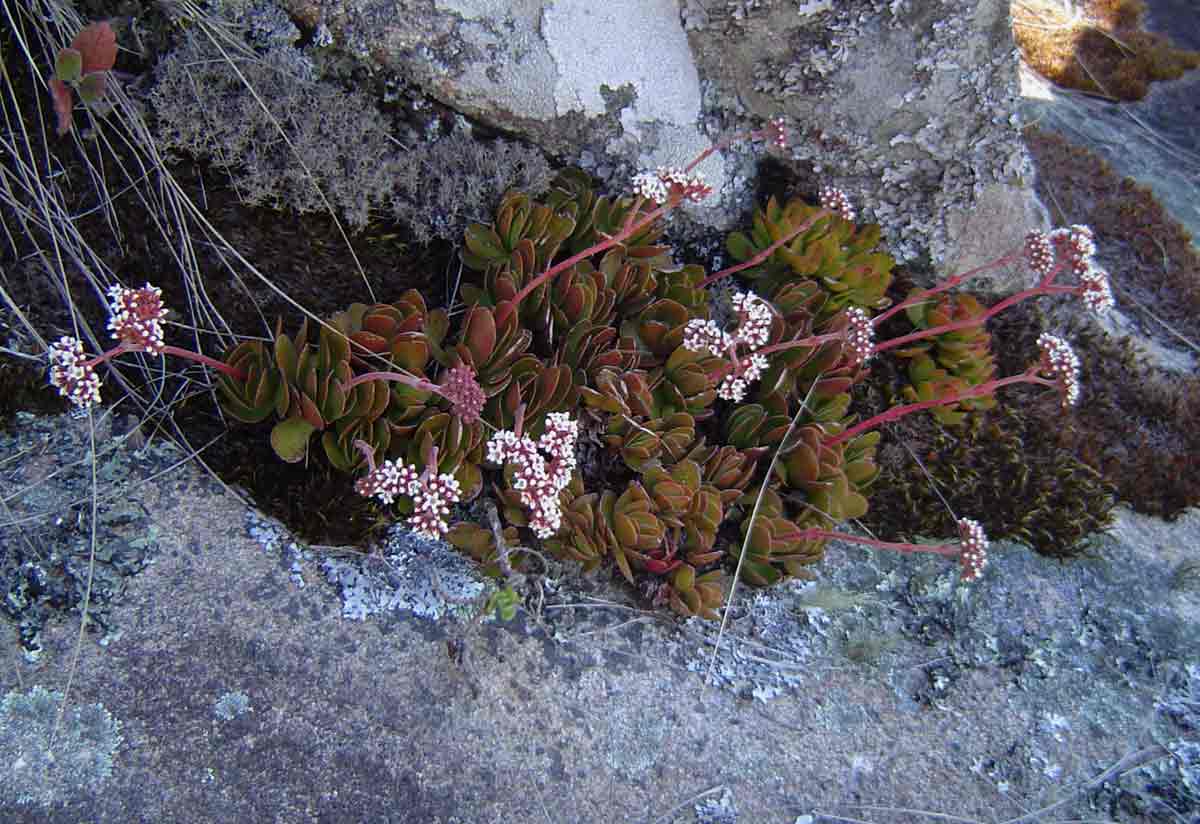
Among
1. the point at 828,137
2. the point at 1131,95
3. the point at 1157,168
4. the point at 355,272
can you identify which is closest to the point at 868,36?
the point at 828,137

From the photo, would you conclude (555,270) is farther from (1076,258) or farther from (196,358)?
(1076,258)

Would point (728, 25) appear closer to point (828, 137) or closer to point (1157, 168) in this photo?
point (828, 137)

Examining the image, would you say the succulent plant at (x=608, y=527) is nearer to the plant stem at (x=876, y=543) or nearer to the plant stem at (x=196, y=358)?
the plant stem at (x=876, y=543)

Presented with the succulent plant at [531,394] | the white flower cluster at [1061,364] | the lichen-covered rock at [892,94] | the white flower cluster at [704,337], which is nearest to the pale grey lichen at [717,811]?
the succulent plant at [531,394]

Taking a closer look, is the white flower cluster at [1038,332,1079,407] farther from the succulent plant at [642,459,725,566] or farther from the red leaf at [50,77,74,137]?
the red leaf at [50,77,74,137]

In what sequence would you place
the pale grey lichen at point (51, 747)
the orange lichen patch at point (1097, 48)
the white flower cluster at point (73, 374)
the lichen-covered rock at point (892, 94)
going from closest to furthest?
the pale grey lichen at point (51, 747) → the white flower cluster at point (73, 374) → the lichen-covered rock at point (892, 94) → the orange lichen patch at point (1097, 48)

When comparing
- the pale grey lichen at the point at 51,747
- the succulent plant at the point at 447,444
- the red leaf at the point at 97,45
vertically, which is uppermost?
the red leaf at the point at 97,45

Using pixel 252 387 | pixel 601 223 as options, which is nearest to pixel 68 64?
pixel 252 387
